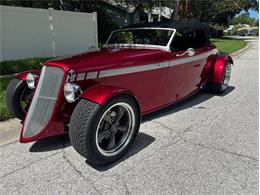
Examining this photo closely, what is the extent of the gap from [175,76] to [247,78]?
15.2ft

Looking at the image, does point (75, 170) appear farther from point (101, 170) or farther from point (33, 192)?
point (33, 192)

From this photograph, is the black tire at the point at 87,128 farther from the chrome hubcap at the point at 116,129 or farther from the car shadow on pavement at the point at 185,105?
the car shadow on pavement at the point at 185,105

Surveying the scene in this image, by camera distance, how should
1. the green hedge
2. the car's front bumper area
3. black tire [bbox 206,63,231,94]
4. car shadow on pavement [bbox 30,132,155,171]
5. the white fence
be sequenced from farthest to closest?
the white fence < the green hedge < black tire [bbox 206,63,231,94] < car shadow on pavement [bbox 30,132,155,171] < the car's front bumper area

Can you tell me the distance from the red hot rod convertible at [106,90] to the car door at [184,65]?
17 millimetres

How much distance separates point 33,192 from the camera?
2.76 m

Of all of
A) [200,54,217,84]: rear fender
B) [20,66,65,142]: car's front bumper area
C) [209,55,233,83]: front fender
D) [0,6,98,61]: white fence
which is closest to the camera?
[20,66,65,142]: car's front bumper area

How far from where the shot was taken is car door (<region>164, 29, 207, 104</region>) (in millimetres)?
4703

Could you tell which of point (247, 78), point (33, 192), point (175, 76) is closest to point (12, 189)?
point (33, 192)

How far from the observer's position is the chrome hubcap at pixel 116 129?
10.9 ft

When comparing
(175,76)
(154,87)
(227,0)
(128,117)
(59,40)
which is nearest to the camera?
(128,117)

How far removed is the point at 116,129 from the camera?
11.4 feet

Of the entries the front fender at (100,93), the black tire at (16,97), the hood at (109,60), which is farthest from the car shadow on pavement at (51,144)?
the hood at (109,60)

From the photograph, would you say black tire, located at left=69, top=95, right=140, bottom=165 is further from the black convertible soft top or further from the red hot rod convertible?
the black convertible soft top

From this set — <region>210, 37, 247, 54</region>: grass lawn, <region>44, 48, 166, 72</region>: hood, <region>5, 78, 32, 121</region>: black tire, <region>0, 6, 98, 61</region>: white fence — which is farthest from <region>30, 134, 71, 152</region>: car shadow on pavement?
<region>210, 37, 247, 54</region>: grass lawn
